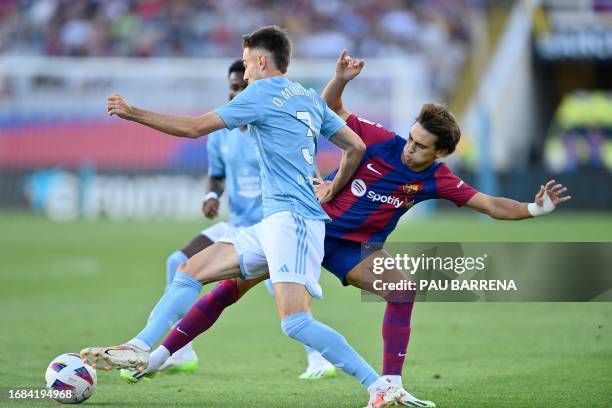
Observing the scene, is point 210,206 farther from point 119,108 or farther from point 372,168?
point 119,108

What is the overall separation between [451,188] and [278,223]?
133 centimetres

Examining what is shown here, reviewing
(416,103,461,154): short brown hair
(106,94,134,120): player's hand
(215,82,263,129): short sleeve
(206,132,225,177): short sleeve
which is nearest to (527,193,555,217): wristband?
(416,103,461,154): short brown hair

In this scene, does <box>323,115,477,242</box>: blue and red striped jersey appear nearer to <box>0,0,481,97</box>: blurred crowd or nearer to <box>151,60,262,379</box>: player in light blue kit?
<box>151,60,262,379</box>: player in light blue kit

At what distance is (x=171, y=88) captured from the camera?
1044 inches

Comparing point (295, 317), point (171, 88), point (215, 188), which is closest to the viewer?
point (295, 317)

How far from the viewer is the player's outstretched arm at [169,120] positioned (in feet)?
20.1

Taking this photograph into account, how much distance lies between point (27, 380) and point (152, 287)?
665cm

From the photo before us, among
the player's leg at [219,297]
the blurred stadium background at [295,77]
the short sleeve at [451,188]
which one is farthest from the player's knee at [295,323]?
the blurred stadium background at [295,77]

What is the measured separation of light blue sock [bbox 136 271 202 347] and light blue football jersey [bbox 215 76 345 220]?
2.30ft

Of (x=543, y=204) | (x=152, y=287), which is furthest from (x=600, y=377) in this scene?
(x=152, y=287)

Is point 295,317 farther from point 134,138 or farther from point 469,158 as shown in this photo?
A: point 469,158

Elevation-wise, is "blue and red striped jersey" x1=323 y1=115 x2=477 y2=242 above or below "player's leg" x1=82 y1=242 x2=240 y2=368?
above

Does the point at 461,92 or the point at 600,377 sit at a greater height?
the point at 461,92

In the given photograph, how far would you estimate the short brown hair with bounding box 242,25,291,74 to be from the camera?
263 inches
